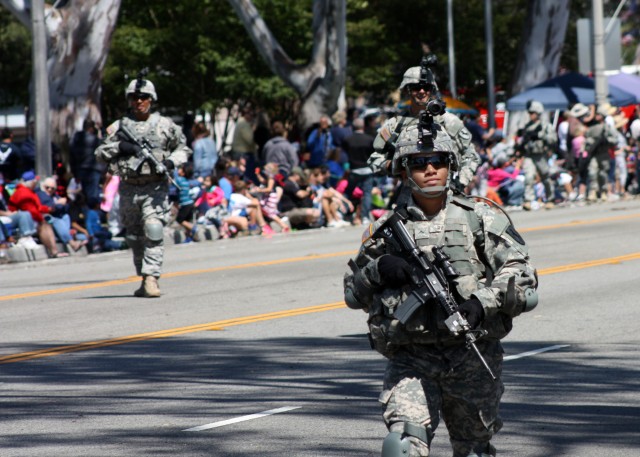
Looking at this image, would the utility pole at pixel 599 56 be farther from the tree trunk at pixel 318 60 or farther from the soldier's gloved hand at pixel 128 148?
the soldier's gloved hand at pixel 128 148

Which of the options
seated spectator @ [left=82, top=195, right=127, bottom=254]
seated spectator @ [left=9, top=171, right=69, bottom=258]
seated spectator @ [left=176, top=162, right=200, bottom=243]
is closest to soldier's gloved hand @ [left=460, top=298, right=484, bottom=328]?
seated spectator @ [left=9, top=171, right=69, bottom=258]

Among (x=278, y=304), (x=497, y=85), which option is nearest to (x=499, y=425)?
(x=278, y=304)

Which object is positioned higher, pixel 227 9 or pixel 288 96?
pixel 227 9

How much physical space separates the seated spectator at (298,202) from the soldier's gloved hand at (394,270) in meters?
17.9

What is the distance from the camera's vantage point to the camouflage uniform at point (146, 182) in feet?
43.6

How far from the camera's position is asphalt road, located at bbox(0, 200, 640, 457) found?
7.34 metres

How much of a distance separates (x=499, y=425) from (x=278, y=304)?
7833mm

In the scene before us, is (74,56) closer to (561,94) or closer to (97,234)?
(97,234)

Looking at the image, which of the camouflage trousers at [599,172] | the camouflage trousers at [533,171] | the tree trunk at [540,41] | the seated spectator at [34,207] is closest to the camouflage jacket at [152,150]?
the seated spectator at [34,207]

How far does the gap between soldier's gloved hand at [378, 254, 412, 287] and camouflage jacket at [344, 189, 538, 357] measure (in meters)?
0.04

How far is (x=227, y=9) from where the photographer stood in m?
43.4

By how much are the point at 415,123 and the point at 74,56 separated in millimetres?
17807

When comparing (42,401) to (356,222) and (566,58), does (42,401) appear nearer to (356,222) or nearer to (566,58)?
(356,222)

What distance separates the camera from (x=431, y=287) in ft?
17.5
